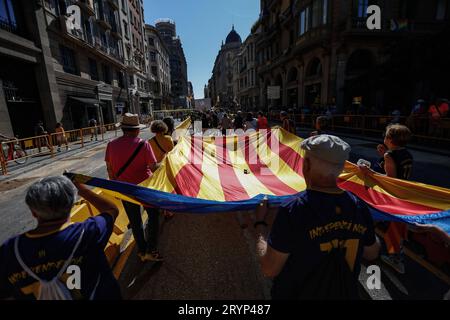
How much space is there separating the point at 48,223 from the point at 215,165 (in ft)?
12.4

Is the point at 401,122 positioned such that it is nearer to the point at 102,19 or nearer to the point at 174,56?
the point at 102,19

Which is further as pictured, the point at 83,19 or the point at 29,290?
the point at 83,19

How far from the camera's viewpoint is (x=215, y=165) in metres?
5.08

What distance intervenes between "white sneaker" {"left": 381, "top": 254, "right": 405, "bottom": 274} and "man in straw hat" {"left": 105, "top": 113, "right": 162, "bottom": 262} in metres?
3.28

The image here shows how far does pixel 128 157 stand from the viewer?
314 cm

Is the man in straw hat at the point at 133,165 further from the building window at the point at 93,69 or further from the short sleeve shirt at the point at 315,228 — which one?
the building window at the point at 93,69

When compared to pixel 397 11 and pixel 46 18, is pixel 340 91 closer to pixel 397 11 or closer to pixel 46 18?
pixel 397 11

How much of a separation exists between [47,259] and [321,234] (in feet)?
5.51

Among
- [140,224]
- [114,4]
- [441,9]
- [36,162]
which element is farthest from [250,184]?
[114,4]

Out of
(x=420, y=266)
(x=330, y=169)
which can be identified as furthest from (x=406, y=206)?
(x=330, y=169)

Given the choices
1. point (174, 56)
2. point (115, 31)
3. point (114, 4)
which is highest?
point (174, 56)

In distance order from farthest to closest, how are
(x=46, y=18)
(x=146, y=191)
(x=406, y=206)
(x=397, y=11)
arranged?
(x=397, y=11) < (x=46, y=18) < (x=406, y=206) < (x=146, y=191)

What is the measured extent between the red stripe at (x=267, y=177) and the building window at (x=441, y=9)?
28.1 meters

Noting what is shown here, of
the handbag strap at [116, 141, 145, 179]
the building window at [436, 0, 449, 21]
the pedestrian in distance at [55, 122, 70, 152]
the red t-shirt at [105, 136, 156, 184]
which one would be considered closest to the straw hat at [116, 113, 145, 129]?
the red t-shirt at [105, 136, 156, 184]
